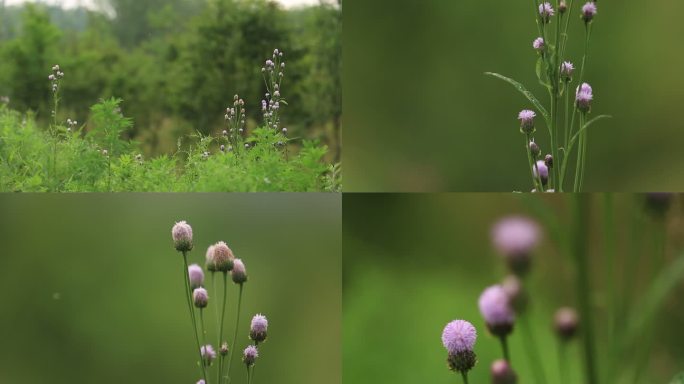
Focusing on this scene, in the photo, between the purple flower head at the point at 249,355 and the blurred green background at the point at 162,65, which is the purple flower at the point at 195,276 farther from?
the blurred green background at the point at 162,65

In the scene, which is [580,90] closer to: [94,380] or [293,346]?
[293,346]

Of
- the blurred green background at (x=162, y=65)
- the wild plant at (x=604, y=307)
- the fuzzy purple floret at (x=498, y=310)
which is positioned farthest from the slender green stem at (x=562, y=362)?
the blurred green background at (x=162, y=65)

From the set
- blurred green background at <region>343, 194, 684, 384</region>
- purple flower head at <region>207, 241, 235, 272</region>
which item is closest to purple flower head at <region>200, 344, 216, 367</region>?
purple flower head at <region>207, 241, 235, 272</region>

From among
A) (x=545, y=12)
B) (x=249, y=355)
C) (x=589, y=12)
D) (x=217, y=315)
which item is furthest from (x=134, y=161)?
(x=589, y=12)

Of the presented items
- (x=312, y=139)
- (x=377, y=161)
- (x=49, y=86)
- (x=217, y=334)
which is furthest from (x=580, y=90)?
(x=49, y=86)

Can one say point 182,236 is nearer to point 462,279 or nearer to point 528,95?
point 462,279
